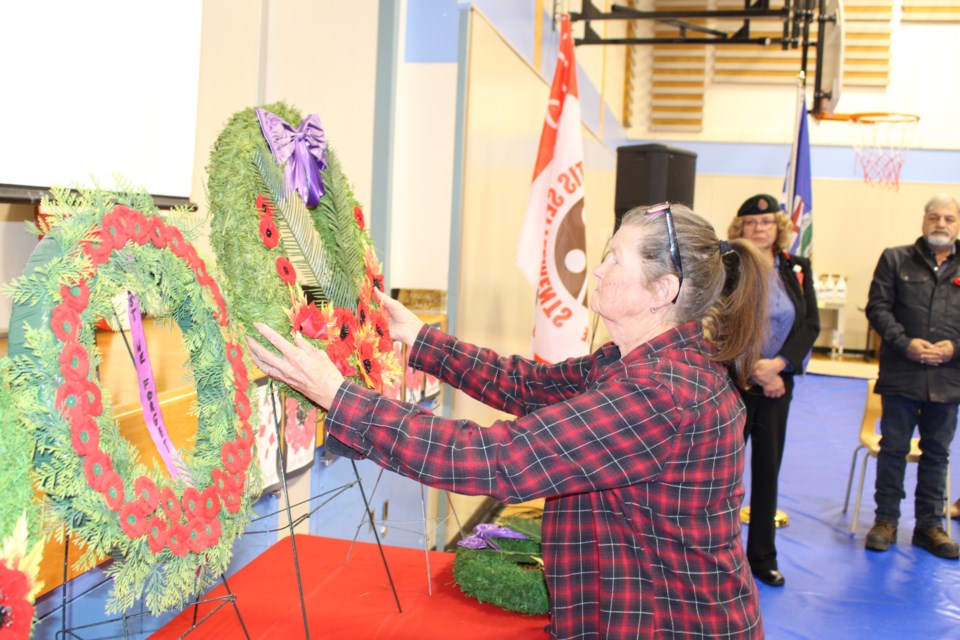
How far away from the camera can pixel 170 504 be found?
4.05ft

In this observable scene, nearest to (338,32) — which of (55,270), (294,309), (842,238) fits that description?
(294,309)

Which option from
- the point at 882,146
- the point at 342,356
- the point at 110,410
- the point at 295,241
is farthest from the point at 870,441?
the point at 882,146

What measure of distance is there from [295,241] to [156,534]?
0.60 metres

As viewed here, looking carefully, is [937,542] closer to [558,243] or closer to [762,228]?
[762,228]

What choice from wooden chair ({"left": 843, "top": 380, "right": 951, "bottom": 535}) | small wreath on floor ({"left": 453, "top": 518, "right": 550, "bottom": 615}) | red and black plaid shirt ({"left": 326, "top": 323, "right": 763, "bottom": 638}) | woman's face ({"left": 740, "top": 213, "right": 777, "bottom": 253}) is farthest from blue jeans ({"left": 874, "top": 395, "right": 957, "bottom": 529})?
red and black plaid shirt ({"left": 326, "top": 323, "right": 763, "bottom": 638})

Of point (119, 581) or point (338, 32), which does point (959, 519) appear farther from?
point (119, 581)

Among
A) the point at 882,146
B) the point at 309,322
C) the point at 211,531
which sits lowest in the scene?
the point at 211,531

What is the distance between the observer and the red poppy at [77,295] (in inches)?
42.4

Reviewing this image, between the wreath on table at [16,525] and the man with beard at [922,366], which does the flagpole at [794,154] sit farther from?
the wreath on table at [16,525]

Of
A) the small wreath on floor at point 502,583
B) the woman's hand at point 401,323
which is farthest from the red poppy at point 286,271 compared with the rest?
the small wreath on floor at point 502,583

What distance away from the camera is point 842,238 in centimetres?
1119

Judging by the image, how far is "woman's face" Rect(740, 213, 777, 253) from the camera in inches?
143

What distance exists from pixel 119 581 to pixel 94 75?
120cm

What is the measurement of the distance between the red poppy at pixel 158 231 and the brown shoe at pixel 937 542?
413 centimetres
